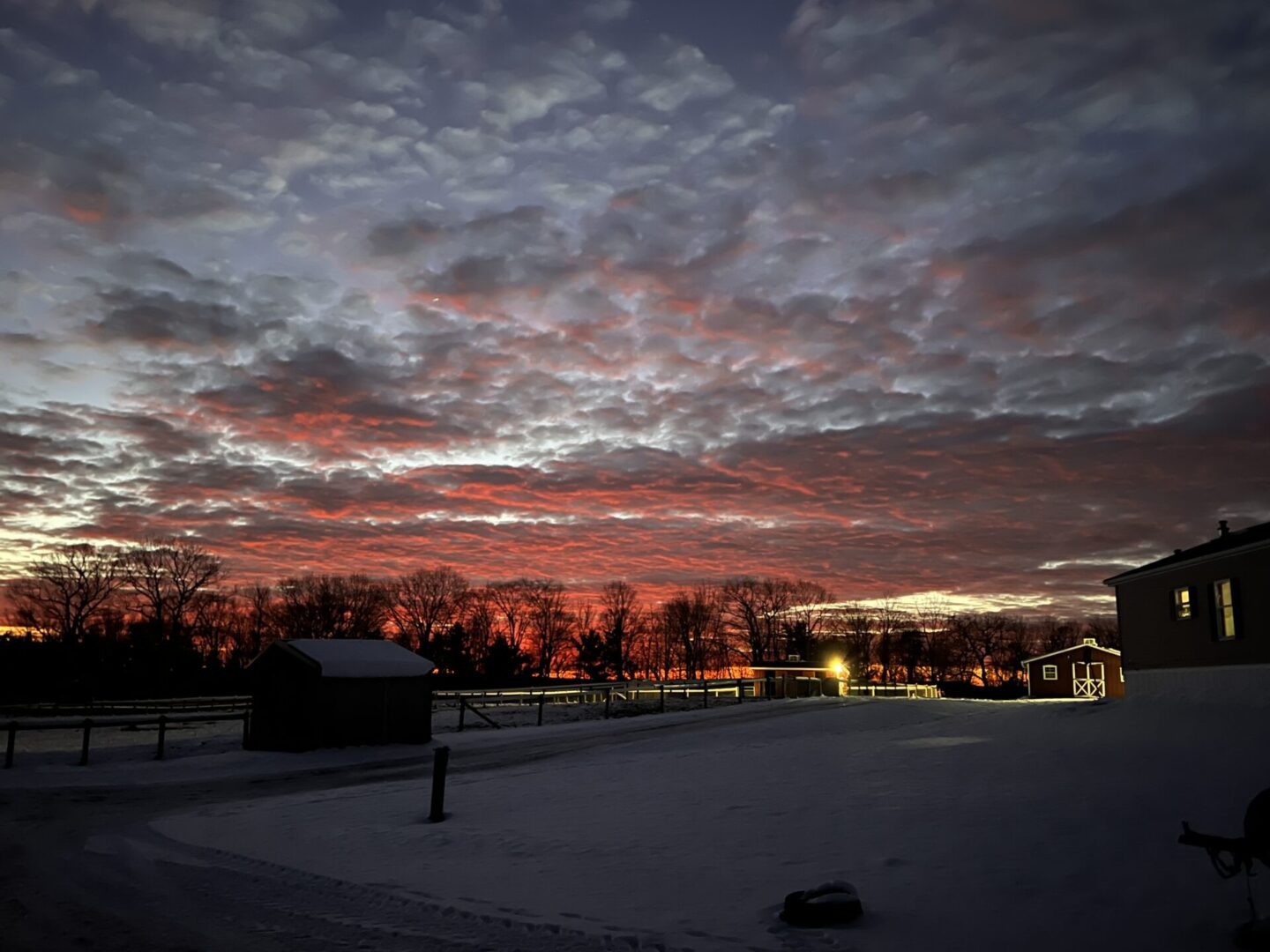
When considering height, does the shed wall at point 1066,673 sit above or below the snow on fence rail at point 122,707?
above

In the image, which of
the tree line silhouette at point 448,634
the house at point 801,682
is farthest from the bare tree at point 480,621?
the house at point 801,682

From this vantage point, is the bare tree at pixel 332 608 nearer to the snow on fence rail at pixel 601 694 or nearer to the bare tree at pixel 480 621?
the bare tree at pixel 480 621

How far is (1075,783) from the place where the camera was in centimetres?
1430

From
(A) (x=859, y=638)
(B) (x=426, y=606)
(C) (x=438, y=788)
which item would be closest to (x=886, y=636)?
(A) (x=859, y=638)

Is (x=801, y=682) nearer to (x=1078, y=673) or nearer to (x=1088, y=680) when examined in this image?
(x=1088, y=680)

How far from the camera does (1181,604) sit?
1199 inches

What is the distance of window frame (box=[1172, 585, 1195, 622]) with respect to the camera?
1171 inches

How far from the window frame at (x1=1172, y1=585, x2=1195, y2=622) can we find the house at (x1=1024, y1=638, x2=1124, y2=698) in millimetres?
39494

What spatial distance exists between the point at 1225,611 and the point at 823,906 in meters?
24.9

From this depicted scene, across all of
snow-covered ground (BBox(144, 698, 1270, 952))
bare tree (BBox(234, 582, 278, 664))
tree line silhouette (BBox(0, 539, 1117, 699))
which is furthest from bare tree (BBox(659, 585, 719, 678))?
snow-covered ground (BBox(144, 698, 1270, 952))

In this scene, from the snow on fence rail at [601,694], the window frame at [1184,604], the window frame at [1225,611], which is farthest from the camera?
the snow on fence rail at [601,694]

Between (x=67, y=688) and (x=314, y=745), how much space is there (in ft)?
130

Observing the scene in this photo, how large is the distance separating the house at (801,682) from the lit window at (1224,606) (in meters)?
28.2

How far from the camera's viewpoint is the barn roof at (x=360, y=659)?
1144 inches
